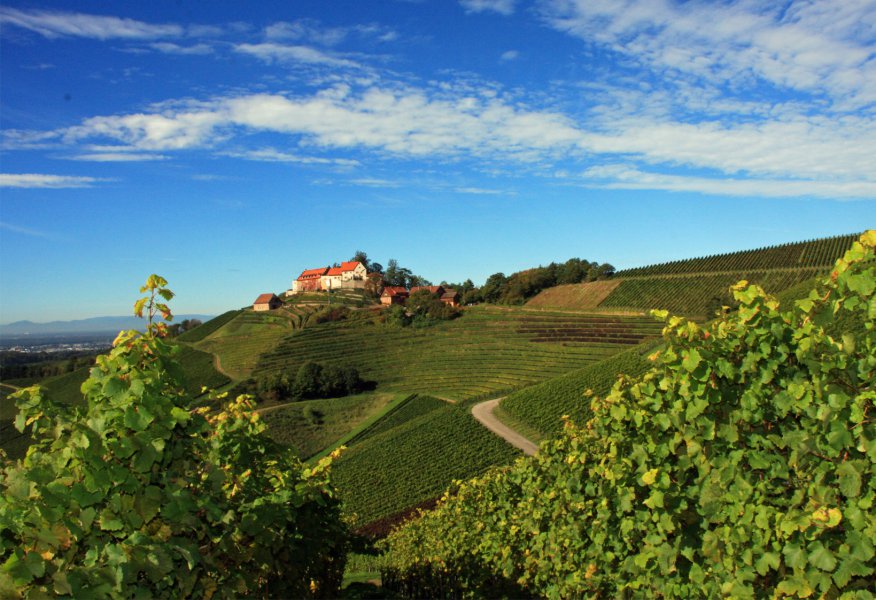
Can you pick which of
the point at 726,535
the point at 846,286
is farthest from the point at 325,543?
the point at 846,286

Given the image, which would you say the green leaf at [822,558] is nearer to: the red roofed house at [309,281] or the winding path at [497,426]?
the winding path at [497,426]

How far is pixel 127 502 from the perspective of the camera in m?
3.32

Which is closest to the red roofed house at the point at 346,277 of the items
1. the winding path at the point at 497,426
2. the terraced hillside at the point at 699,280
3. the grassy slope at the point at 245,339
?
the grassy slope at the point at 245,339

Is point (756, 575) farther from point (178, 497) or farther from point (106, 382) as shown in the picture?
point (106, 382)

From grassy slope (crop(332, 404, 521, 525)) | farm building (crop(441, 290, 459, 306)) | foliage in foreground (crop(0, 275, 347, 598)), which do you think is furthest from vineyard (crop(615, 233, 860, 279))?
foliage in foreground (crop(0, 275, 347, 598))

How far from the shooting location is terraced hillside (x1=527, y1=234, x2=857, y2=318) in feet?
210

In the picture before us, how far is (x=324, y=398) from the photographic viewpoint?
212 ft

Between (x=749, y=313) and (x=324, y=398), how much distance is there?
6304 cm

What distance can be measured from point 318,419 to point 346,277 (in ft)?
291

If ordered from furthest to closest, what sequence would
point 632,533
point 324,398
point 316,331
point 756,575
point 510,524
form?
point 316,331 < point 324,398 < point 510,524 < point 632,533 < point 756,575

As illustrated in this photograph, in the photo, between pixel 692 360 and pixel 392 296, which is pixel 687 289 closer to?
pixel 392 296

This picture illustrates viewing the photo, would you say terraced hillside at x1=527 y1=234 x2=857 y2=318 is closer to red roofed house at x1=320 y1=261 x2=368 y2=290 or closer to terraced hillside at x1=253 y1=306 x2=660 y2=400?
terraced hillside at x1=253 y1=306 x2=660 y2=400

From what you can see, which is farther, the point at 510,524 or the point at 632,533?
the point at 510,524

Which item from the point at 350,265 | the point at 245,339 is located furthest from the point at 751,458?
the point at 350,265
